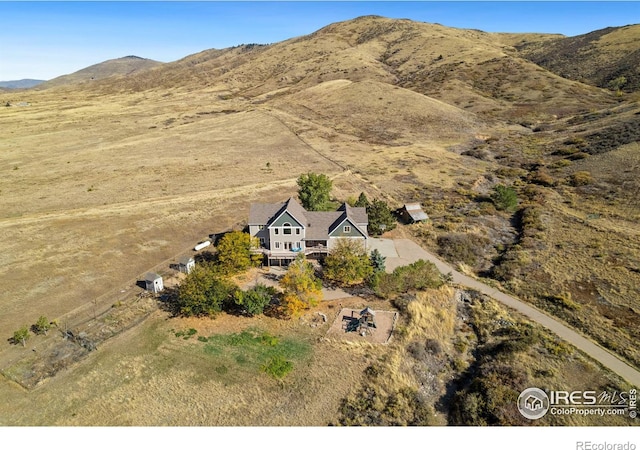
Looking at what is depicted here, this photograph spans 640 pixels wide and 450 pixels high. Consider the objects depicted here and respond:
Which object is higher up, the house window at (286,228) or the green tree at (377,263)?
the house window at (286,228)

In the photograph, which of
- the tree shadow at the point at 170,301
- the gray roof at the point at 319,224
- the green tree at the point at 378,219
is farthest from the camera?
the green tree at the point at 378,219

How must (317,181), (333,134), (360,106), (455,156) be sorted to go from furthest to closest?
(360,106) → (333,134) → (455,156) → (317,181)

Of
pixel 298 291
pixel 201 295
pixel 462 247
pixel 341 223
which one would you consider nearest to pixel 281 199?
pixel 341 223

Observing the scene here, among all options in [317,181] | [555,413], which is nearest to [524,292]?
[555,413]

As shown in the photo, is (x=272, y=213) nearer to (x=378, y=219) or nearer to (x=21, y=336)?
(x=378, y=219)

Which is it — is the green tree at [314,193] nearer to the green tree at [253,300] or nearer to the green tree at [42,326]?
the green tree at [253,300]

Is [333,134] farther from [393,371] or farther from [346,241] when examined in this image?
[393,371]
